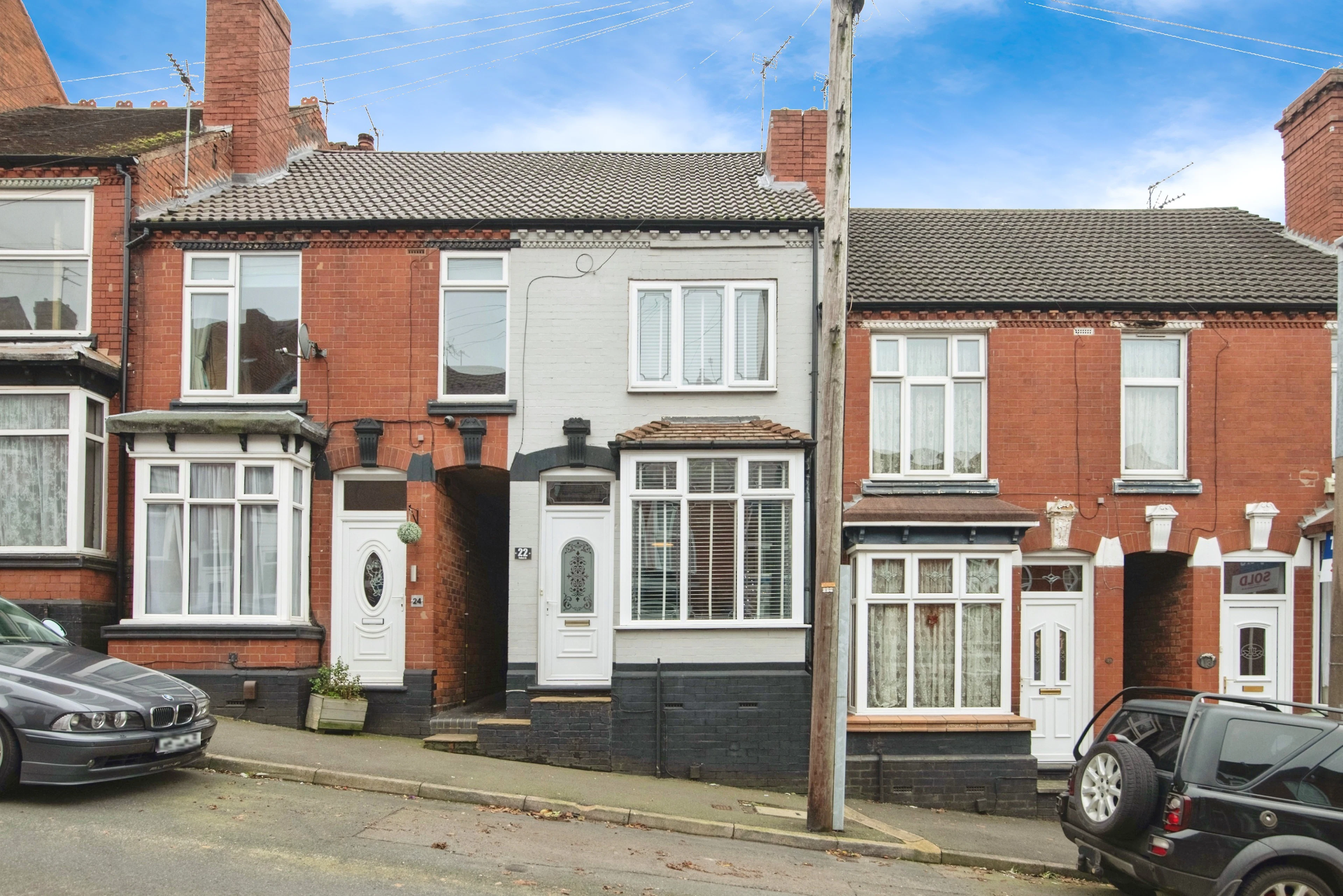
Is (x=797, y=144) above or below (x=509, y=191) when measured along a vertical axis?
above

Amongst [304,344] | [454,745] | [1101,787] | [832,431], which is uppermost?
[304,344]

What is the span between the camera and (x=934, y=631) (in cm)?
1461

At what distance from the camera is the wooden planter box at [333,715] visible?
13.6 metres

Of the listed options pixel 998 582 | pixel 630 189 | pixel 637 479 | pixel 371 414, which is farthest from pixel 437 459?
pixel 998 582

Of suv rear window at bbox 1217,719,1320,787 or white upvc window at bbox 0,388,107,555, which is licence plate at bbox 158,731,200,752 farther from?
suv rear window at bbox 1217,719,1320,787

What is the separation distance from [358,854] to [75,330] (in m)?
8.96

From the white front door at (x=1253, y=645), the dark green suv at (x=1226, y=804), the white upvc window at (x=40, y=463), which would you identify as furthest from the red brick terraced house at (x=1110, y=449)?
the white upvc window at (x=40, y=463)

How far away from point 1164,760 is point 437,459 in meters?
9.01

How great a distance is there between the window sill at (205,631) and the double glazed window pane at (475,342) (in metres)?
3.44

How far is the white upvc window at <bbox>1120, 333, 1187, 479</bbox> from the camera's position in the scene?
15516 millimetres

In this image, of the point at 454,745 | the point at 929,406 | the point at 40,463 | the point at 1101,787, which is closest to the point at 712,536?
the point at 929,406

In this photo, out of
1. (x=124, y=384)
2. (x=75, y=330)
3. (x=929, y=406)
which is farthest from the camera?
(x=929, y=406)

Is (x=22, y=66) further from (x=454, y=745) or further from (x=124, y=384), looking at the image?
(x=454, y=745)

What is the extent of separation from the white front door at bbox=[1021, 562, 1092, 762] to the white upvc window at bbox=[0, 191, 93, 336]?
1235cm
